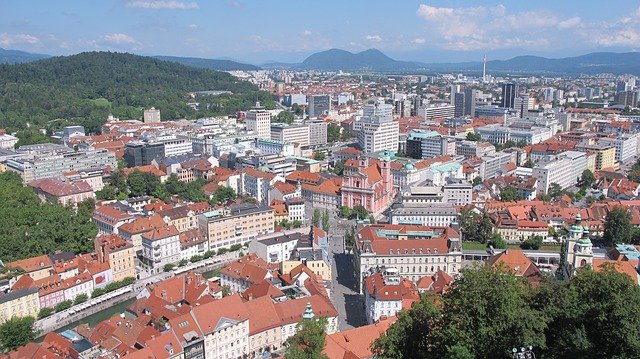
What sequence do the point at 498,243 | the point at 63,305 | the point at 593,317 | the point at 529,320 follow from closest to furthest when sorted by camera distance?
the point at 529,320 < the point at 593,317 < the point at 63,305 < the point at 498,243

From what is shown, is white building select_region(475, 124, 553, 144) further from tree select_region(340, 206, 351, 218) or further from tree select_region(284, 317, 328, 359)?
tree select_region(284, 317, 328, 359)

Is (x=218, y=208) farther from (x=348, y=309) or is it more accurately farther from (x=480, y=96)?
(x=480, y=96)

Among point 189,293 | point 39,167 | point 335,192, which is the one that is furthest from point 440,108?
point 189,293

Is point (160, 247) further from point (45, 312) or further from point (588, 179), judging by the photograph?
Result: point (588, 179)

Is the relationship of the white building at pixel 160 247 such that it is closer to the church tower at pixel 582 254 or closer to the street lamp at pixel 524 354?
the church tower at pixel 582 254

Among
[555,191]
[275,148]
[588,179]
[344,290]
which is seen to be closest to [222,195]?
[275,148]
